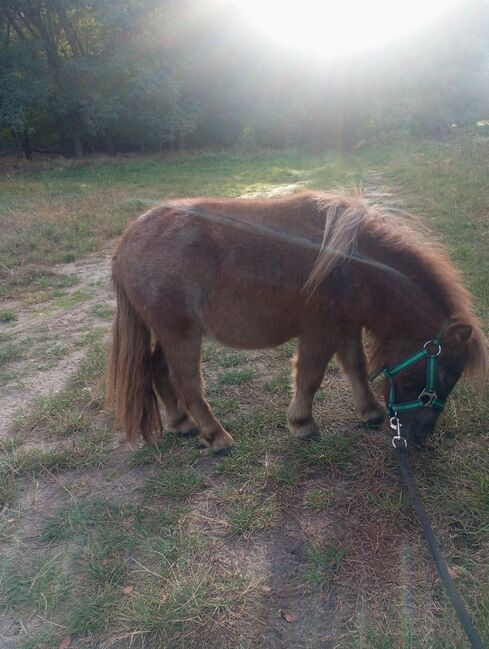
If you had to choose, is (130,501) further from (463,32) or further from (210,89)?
(463,32)

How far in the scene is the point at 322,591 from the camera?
7.80 feet

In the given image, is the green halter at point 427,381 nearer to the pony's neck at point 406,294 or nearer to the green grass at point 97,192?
the pony's neck at point 406,294

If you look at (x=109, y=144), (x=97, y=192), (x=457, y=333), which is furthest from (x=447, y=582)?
(x=109, y=144)

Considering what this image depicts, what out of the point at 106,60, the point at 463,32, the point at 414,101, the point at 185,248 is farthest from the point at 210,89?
the point at 185,248

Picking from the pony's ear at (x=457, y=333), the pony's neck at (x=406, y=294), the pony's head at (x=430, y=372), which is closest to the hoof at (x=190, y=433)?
the pony's head at (x=430, y=372)

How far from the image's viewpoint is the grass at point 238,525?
2.24 meters

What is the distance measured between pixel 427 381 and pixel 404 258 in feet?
2.52

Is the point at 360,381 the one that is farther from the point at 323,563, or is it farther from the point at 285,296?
the point at 323,563

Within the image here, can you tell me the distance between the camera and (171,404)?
12.1ft

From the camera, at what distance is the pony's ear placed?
8.83 feet

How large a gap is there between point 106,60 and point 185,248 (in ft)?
90.8

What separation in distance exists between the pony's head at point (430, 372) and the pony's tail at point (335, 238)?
2.27ft

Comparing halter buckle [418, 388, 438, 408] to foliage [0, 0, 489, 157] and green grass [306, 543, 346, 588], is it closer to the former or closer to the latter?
green grass [306, 543, 346, 588]

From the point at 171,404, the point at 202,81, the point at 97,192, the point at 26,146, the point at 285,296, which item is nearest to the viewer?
the point at 285,296
